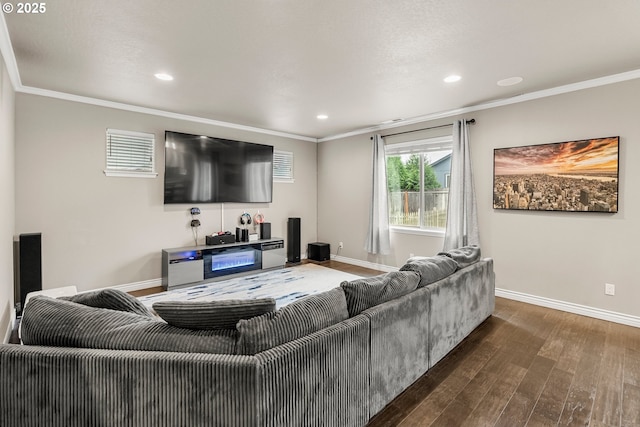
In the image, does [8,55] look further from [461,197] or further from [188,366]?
[461,197]

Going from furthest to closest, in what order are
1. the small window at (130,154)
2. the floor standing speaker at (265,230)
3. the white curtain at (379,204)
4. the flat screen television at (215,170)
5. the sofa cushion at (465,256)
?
the floor standing speaker at (265,230) < the white curtain at (379,204) < the flat screen television at (215,170) < the small window at (130,154) < the sofa cushion at (465,256)

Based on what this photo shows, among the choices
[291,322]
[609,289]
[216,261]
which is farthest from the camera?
[216,261]

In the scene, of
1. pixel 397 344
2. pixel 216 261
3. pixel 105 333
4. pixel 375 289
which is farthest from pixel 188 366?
pixel 216 261

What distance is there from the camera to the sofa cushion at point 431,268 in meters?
2.40

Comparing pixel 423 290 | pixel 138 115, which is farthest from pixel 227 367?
pixel 138 115

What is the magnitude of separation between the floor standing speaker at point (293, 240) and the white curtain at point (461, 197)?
2826mm

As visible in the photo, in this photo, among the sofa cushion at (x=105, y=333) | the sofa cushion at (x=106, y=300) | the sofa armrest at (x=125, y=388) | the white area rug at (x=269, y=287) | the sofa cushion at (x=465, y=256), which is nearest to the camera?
the sofa armrest at (x=125, y=388)

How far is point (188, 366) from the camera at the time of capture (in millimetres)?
1245

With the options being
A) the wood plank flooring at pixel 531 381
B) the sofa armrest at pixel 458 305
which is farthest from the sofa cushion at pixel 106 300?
the sofa armrest at pixel 458 305

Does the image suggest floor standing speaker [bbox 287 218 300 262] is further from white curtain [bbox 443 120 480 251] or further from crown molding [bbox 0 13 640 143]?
white curtain [bbox 443 120 480 251]

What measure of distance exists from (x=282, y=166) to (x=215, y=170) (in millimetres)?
1454

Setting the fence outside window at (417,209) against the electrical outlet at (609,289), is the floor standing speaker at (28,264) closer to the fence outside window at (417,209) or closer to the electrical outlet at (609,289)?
the fence outside window at (417,209)

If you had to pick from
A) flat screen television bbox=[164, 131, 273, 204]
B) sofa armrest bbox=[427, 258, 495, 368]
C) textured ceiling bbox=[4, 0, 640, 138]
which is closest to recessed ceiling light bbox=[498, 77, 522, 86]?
textured ceiling bbox=[4, 0, 640, 138]

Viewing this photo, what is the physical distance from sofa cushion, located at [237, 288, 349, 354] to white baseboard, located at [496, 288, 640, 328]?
3296 mm
